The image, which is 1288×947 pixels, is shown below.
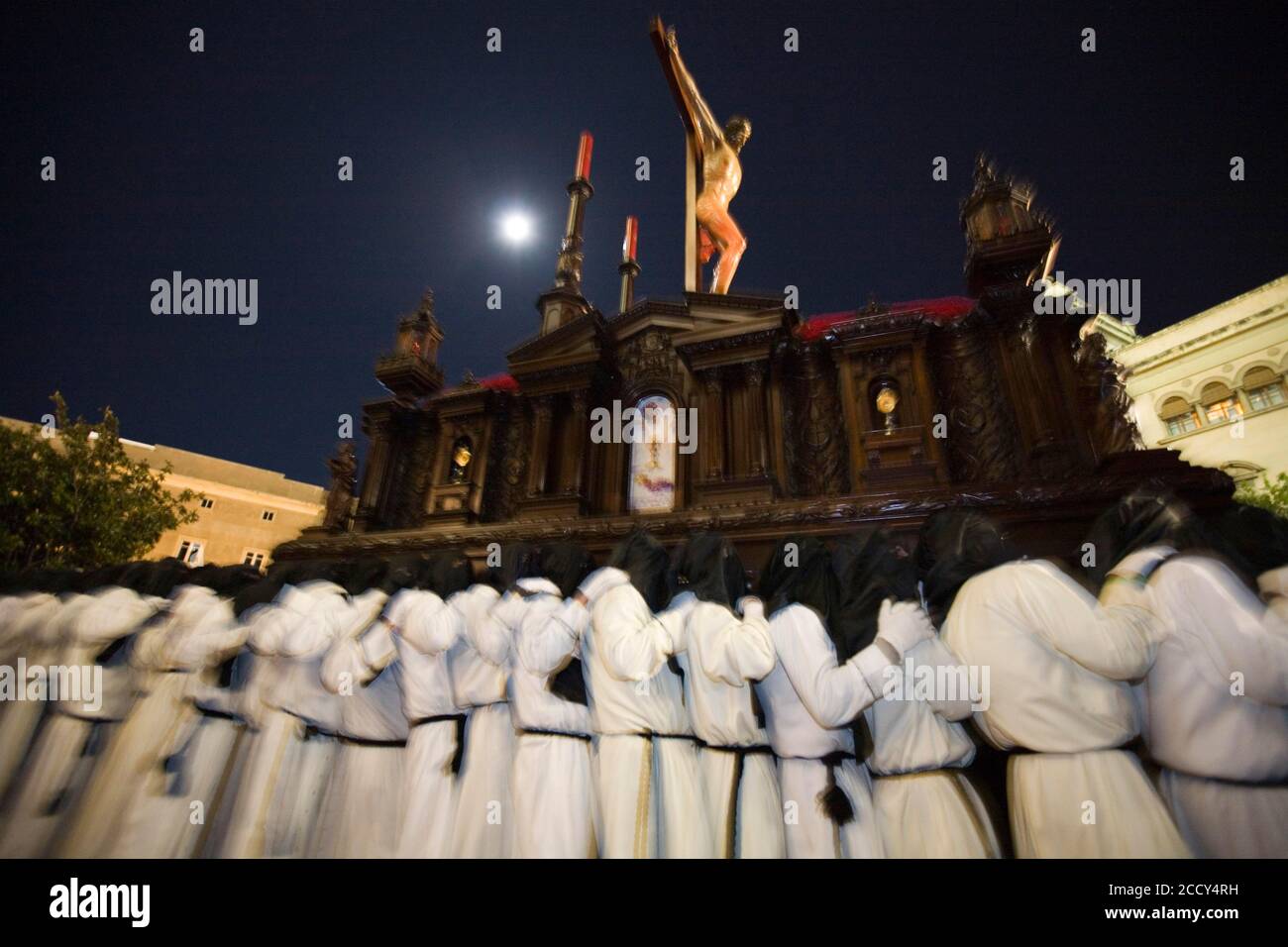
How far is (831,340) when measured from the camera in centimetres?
1069

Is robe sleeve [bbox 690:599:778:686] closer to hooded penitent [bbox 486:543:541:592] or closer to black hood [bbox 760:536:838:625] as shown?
black hood [bbox 760:536:838:625]

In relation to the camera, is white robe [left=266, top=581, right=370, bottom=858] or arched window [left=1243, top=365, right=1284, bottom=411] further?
arched window [left=1243, top=365, right=1284, bottom=411]

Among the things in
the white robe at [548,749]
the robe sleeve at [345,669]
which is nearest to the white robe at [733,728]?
the white robe at [548,749]

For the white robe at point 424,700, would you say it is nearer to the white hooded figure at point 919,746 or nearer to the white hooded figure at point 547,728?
the white hooded figure at point 547,728

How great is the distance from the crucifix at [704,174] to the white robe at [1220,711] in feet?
43.2

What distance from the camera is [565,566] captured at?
5.39 meters

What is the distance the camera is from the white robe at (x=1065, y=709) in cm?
288

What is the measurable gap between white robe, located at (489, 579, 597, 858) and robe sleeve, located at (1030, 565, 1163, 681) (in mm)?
3274

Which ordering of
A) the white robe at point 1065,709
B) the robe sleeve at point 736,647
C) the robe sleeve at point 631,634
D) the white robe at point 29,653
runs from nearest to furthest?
the white robe at point 1065,709 < the robe sleeve at point 736,647 < the robe sleeve at point 631,634 < the white robe at point 29,653

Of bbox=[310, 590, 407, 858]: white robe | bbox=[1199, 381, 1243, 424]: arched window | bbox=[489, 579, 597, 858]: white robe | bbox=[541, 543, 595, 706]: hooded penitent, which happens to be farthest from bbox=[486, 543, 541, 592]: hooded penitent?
bbox=[1199, 381, 1243, 424]: arched window

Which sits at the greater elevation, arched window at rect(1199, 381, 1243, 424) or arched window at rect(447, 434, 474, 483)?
arched window at rect(1199, 381, 1243, 424)

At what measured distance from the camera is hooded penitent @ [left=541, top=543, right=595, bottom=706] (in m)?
4.64

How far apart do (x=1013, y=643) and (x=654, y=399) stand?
31.2 feet

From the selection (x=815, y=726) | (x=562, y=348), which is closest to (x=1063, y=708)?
(x=815, y=726)
